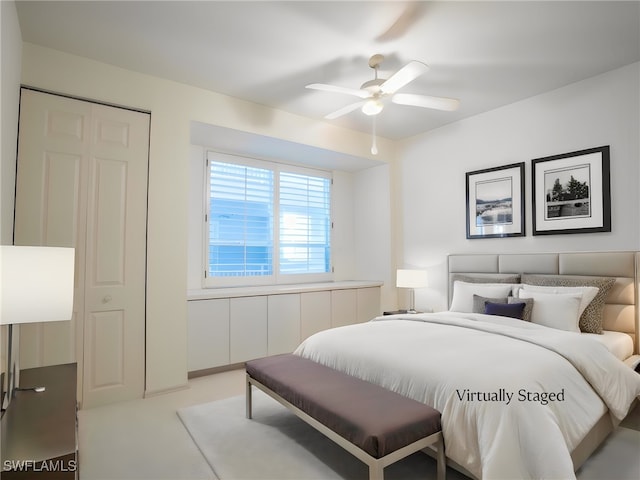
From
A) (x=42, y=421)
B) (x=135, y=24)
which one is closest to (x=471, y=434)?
(x=42, y=421)

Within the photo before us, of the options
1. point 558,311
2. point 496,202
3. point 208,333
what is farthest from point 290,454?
point 496,202

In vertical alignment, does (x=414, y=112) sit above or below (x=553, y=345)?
above

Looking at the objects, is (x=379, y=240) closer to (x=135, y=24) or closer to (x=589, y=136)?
(x=589, y=136)

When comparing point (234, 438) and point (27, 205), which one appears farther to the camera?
→ point (27, 205)

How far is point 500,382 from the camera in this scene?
174 centimetres

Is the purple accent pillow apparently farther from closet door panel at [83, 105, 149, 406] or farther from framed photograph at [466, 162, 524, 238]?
closet door panel at [83, 105, 149, 406]

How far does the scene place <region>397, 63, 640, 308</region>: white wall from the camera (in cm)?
300

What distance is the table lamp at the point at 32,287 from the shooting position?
144 centimetres

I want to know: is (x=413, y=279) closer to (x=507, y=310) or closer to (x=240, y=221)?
(x=507, y=310)

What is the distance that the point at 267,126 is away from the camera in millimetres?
3781

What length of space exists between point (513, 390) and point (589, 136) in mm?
2656

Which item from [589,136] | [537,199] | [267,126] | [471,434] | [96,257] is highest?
[267,126]

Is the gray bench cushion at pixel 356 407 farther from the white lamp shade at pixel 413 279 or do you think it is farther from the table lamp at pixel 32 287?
the white lamp shade at pixel 413 279

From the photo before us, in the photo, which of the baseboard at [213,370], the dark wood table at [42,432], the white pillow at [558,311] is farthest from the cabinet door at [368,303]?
the dark wood table at [42,432]
